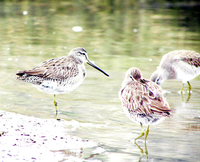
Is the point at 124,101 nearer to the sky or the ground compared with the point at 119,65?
nearer to the sky

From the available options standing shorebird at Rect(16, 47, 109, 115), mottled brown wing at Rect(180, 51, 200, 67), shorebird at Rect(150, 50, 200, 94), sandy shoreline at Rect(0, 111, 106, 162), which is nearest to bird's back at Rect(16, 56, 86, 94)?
standing shorebird at Rect(16, 47, 109, 115)

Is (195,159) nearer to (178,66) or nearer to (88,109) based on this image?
(88,109)

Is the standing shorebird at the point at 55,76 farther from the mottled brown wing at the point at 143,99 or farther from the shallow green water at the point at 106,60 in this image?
the mottled brown wing at the point at 143,99

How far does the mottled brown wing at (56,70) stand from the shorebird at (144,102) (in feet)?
5.48


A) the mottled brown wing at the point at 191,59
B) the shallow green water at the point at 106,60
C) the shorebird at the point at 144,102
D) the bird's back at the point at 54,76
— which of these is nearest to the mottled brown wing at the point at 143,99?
the shorebird at the point at 144,102

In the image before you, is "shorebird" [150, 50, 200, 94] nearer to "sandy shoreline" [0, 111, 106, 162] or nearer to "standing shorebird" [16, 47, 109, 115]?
"standing shorebird" [16, 47, 109, 115]

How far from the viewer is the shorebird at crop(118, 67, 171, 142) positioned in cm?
530

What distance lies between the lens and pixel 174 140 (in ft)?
19.8

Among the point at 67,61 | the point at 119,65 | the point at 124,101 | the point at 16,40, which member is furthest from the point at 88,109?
the point at 16,40

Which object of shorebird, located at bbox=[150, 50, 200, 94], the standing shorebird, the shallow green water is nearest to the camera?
the shallow green water

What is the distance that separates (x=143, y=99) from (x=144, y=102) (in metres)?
0.08

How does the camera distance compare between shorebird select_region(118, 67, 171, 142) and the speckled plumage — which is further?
the speckled plumage

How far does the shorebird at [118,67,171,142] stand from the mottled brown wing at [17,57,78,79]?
5.48 feet

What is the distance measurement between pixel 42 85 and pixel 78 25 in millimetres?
13311
